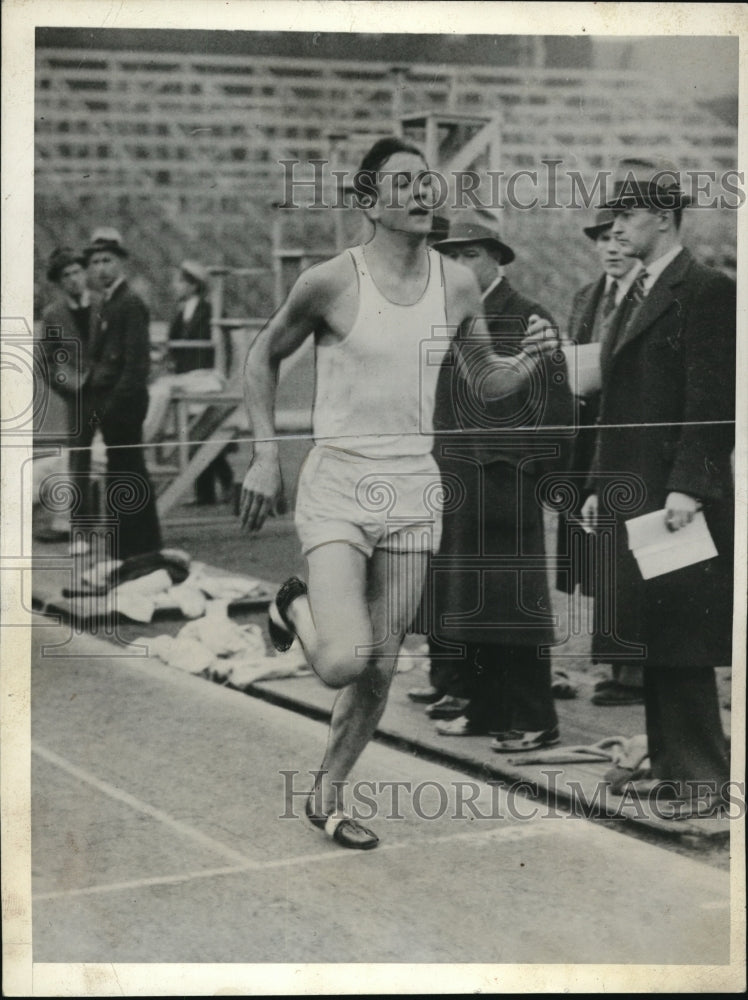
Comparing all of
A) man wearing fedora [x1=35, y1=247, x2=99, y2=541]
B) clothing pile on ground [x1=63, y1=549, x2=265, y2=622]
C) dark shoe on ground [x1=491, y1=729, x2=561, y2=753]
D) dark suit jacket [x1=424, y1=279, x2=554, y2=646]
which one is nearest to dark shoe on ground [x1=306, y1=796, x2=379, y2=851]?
dark shoe on ground [x1=491, y1=729, x2=561, y2=753]

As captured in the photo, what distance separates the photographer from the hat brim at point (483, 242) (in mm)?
6719

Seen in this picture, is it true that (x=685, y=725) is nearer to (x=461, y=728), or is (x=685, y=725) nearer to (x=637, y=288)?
(x=461, y=728)

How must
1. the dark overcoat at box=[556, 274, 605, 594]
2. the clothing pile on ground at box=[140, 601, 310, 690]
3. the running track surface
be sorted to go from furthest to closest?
the clothing pile on ground at box=[140, 601, 310, 690] → the dark overcoat at box=[556, 274, 605, 594] → the running track surface

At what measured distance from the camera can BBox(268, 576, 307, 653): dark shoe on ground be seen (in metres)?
6.78

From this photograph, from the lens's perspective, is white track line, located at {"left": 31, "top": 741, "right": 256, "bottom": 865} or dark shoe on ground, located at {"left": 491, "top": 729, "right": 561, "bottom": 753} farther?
dark shoe on ground, located at {"left": 491, "top": 729, "right": 561, "bottom": 753}

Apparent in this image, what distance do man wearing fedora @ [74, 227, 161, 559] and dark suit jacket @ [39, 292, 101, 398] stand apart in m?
0.03

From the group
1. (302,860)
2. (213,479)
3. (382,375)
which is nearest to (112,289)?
(213,479)

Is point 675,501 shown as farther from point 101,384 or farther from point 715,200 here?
point 101,384

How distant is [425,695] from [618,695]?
807 mm

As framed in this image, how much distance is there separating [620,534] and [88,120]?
2.79 m

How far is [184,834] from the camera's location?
6.73m

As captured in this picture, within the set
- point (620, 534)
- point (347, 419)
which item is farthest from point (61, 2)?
point (620, 534)

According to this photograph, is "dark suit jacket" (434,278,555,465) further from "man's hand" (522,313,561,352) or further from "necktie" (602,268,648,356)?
"necktie" (602,268,648,356)

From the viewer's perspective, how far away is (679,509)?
674 centimetres
